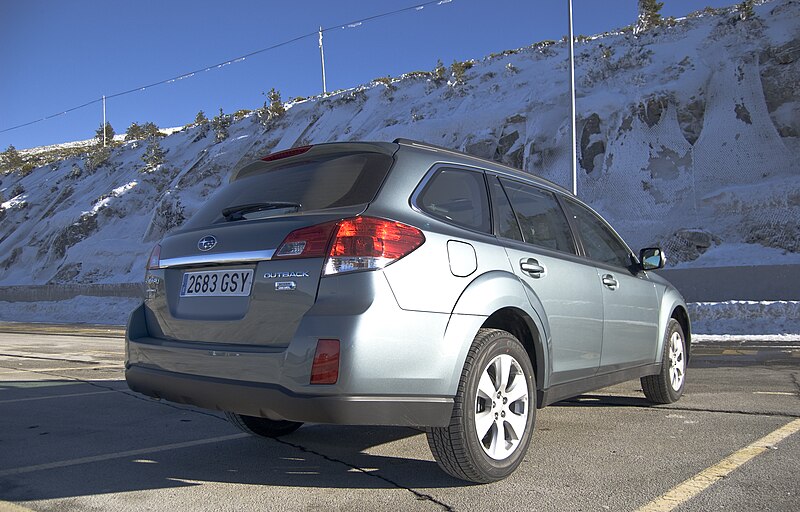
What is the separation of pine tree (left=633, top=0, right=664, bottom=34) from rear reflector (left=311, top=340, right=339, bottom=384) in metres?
37.9

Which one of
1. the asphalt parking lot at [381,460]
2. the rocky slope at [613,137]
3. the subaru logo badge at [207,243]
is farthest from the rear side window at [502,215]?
the rocky slope at [613,137]

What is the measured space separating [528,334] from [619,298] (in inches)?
50.4

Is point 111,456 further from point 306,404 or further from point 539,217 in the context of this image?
point 539,217

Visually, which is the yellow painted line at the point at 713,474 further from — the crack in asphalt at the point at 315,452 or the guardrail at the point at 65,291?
the guardrail at the point at 65,291

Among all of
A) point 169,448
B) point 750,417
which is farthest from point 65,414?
point 750,417

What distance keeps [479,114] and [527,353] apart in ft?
100

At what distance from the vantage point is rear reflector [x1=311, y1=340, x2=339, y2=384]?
118 inches

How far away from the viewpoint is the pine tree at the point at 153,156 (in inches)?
1990

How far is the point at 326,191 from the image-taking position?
3531mm

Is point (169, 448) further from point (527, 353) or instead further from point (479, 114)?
point (479, 114)

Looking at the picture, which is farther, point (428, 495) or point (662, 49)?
point (662, 49)

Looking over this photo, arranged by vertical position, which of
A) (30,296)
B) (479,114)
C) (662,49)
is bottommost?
(30,296)

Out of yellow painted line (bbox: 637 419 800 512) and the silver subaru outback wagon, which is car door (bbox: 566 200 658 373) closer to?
the silver subaru outback wagon

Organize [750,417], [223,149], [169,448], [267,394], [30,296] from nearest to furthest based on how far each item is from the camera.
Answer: [267,394]
[169,448]
[750,417]
[30,296]
[223,149]
